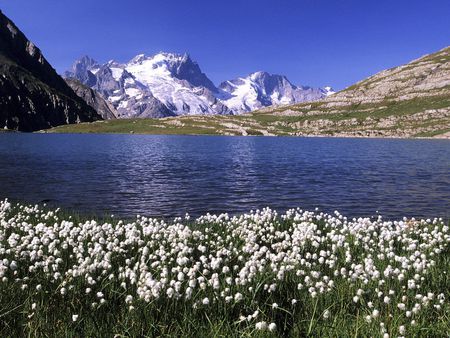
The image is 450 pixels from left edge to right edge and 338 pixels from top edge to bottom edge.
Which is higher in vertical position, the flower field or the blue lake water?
the flower field

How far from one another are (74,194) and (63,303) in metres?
25.5

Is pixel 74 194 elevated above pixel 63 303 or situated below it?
below

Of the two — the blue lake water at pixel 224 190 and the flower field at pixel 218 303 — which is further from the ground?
the flower field at pixel 218 303

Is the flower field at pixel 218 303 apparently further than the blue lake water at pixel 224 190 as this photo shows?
No

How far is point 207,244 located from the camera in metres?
13.8

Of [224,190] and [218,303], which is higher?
[218,303]

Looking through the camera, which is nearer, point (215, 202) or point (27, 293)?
point (27, 293)

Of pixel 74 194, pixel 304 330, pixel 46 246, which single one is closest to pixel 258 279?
pixel 304 330

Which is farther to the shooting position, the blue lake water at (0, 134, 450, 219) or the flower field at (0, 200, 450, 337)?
the blue lake water at (0, 134, 450, 219)

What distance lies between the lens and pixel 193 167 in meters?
56.4

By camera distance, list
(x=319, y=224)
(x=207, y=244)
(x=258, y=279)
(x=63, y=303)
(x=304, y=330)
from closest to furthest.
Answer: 1. (x=304, y=330)
2. (x=63, y=303)
3. (x=258, y=279)
4. (x=207, y=244)
5. (x=319, y=224)

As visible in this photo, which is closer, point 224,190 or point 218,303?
point 218,303

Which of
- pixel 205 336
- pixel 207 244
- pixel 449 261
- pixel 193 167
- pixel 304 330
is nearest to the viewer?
pixel 205 336

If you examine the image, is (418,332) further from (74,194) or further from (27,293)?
(74,194)
